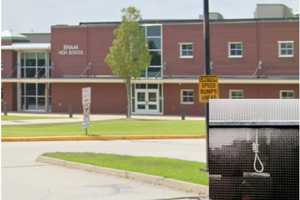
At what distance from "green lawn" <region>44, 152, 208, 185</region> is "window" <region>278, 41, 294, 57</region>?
3733 cm

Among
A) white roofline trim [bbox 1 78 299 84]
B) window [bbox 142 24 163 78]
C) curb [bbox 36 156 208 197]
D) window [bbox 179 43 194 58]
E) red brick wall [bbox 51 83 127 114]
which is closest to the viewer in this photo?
curb [bbox 36 156 208 197]

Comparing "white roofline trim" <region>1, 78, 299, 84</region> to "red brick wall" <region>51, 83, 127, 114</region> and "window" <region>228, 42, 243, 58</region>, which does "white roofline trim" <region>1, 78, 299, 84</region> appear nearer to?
"red brick wall" <region>51, 83, 127, 114</region>

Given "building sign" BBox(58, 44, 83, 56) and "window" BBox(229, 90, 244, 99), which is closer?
"window" BBox(229, 90, 244, 99)

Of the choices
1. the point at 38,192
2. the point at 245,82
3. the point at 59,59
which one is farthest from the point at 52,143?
the point at 59,59

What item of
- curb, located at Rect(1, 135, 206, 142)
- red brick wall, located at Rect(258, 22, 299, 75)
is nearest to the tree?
red brick wall, located at Rect(258, 22, 299, 75)

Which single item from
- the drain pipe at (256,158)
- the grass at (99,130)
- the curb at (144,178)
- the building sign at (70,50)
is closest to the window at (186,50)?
the building sign at (70,50)

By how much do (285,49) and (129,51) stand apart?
13.4 meters

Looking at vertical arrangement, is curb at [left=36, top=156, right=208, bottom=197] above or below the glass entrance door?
below

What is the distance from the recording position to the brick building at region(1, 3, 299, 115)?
50469 mm

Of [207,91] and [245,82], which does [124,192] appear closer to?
[207,91]

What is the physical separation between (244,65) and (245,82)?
88.0 inches

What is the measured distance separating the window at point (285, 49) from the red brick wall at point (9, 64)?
24.4m

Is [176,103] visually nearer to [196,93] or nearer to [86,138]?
[196,93]

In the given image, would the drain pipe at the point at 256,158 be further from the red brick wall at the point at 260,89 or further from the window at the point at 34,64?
the window at the point at 34,64
